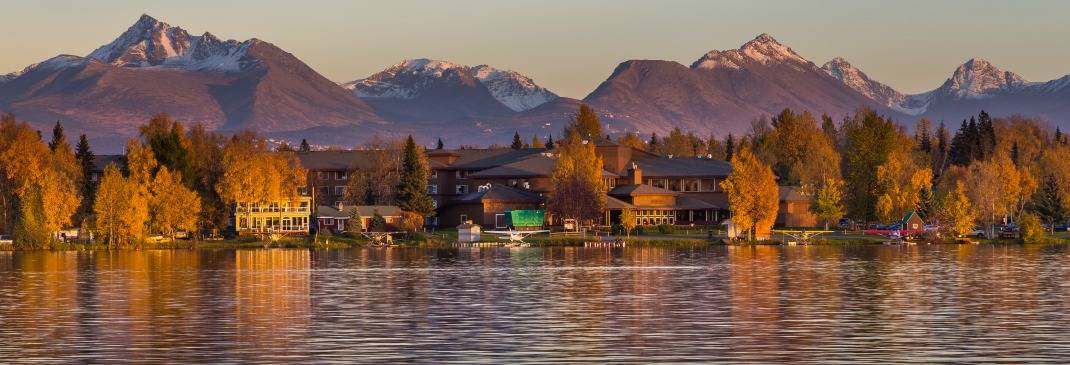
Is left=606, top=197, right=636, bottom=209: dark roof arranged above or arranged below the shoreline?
above

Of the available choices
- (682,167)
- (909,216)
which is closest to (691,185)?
(682,167)

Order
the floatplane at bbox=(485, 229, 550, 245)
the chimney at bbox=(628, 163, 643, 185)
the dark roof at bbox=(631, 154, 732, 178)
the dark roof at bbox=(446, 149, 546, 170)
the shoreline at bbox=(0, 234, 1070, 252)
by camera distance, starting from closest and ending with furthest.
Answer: the shoreline at bbox=(0, 234, 1070, 252) → the floatplane at bbox=(485, 229, 550, 245) → the chimney at bbox=(628, 163, 643, 185) → the dark roof at bbox=(631, 154, 732, 178) → the dark roof at bbox=(446, 149, 546, 170)

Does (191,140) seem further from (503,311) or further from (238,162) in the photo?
(503,311)

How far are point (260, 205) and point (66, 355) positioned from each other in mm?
100726

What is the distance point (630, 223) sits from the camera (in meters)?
140

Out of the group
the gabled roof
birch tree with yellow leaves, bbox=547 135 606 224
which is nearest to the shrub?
the gabled roof

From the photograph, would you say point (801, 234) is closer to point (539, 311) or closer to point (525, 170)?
point (525, 170)

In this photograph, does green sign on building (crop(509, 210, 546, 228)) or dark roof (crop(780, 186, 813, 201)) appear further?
dark roof (crop(780, 186, 813, 201))

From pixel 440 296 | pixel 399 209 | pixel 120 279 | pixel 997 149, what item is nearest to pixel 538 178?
pixel 399 209

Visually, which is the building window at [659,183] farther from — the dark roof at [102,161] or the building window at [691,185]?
the dark roof at [102,161]

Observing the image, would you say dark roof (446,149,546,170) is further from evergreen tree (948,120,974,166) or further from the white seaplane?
evergreen tree (948,120,974,166)

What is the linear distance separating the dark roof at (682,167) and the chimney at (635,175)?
115 centimetres

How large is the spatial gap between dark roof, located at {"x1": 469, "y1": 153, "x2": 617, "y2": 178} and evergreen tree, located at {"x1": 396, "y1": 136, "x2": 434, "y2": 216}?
47.9 feet

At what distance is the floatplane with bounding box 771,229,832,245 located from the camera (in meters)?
131
